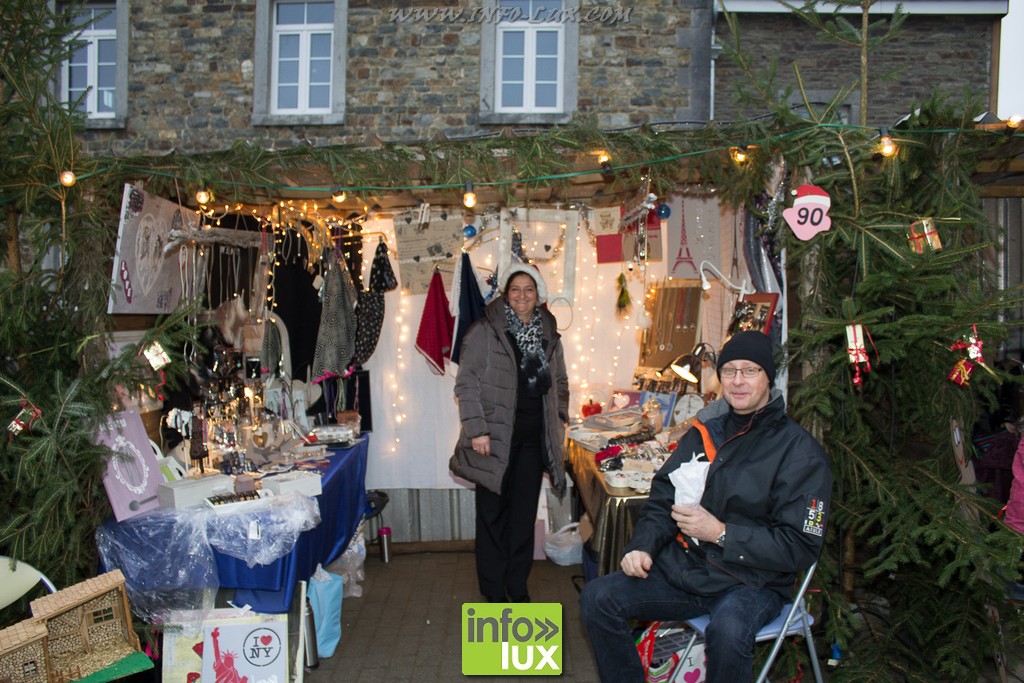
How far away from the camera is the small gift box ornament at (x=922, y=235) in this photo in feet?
8.80

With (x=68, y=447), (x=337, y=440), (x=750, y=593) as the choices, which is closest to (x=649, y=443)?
(x=750, y=593)

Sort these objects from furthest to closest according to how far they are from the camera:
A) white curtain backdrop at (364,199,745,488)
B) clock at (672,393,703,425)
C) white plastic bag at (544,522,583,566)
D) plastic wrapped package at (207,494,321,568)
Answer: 1. white curtain backdrop at (364,199,745,488)
2. white plastic bag at (544,522,583,566)
3. clock at (672,393,703,425)
4. plastic wrapped package at (207,494,321,568)

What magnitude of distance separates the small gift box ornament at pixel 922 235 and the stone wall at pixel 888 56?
22.4 feet

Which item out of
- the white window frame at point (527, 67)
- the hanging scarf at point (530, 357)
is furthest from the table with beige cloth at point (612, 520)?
the white window frame at point (527, 67)

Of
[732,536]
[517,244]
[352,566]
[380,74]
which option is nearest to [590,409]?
[517,244]

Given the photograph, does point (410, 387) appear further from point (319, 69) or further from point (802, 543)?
point (319, 69)

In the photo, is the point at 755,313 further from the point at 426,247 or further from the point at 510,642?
the point at 426,247

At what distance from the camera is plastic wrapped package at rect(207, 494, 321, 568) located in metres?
2.88

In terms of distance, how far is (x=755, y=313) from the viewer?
3406mm

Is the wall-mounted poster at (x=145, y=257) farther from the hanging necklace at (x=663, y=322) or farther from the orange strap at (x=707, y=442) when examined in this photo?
the hanging necklace at (x=663, y=322)

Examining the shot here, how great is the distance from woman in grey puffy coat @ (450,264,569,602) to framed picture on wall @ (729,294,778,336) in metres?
1.02

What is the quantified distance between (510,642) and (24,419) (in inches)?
83.7

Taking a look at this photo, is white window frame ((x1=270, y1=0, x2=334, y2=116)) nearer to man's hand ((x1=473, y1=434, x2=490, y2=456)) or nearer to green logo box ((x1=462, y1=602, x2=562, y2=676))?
man's hand ((x1=473, y1=434, x2=490, y2=456))

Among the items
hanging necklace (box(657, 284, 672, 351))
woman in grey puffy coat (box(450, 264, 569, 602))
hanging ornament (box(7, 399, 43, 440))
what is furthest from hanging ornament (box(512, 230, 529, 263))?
hanging ornament (box(7, 399, 43, 440))
